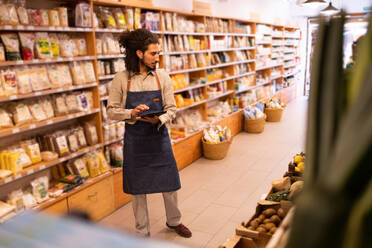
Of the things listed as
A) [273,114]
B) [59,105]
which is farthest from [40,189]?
[273,114]

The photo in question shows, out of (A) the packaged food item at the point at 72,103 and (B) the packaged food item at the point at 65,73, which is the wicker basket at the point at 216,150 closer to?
(A) the packaged food item at the point at 72,103

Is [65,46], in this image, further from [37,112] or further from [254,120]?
[254,120]

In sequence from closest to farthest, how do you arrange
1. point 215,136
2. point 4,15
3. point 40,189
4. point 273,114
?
point 4,15, point 40,189, point 215,136, point 273,114

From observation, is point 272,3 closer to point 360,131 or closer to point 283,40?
point 283,40

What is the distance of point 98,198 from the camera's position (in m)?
3.98

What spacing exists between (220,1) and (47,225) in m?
8.07

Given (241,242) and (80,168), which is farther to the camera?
(80,168)

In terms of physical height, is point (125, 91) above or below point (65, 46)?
below

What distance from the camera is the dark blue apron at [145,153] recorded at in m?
3.25

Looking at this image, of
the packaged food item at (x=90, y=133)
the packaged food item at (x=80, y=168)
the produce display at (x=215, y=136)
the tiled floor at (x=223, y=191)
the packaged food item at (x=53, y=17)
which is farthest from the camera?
the produce display at (x=215, y=136)

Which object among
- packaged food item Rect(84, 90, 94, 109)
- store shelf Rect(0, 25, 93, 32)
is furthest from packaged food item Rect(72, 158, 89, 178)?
store shelf Rect(0, 25, 93, 32)

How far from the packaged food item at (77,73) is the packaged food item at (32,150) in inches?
33.0

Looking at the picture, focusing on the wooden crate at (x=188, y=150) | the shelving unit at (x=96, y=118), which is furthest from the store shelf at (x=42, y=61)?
the wooden crate at (x=188, y=150)

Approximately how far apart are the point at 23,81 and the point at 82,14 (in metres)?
1.01
